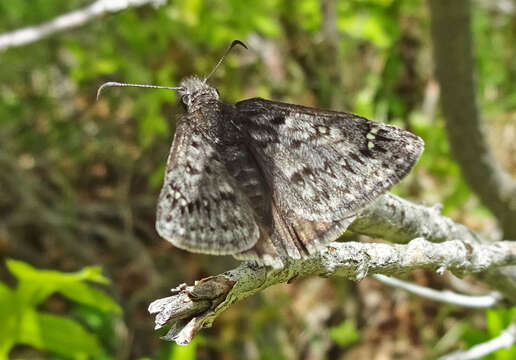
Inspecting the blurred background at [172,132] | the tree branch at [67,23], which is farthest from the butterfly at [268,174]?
the blurred background at [172,132]

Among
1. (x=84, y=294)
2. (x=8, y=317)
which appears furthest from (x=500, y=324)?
(x=8, y=317)

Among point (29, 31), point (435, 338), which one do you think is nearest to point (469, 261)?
point (29, 31)

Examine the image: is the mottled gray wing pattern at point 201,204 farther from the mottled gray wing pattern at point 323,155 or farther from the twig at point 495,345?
the twig at point 495,345

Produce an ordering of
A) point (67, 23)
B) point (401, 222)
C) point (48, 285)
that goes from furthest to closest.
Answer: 1. point (67, 23)
2. point (48, 285)
3. point (401, 222)

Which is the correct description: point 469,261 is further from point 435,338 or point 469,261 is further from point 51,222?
point 51,222

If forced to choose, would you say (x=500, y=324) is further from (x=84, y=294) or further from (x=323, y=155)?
(x=84, y=294)
